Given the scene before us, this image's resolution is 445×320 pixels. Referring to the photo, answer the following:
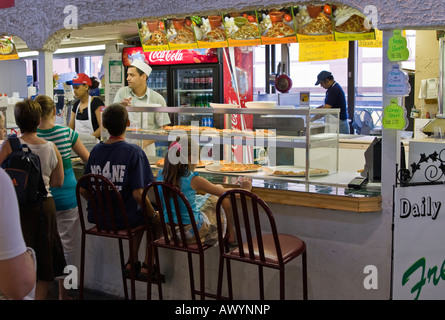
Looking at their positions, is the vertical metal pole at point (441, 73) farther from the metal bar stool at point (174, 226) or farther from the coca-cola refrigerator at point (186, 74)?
the metal bar stool at point (174, 226)

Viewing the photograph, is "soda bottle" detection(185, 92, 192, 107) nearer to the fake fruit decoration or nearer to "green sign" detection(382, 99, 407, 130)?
the fake fruit decoration

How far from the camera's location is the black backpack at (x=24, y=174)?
10.5ft

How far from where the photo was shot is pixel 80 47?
10.3 m

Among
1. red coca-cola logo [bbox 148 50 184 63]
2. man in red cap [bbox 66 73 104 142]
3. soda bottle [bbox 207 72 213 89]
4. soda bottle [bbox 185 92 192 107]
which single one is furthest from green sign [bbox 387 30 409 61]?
soda bottle [bbox 185 92 192 107]

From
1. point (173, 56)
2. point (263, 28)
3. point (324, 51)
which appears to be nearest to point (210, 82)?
point (173, 56)

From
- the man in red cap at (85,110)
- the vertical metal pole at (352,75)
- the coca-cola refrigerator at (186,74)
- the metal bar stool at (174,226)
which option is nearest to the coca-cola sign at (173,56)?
the coca-cola refrigerator at (186,74)

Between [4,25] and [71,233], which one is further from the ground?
[4,25]

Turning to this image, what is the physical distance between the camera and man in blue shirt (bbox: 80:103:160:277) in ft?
12.0

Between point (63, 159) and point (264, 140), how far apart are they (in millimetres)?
1529

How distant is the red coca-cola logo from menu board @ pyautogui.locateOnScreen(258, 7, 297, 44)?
392cm

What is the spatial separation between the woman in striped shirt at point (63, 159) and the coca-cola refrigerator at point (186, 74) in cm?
416

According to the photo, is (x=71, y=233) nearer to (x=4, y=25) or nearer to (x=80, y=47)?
(x=4, y=25)

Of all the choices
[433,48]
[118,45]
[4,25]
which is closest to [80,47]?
[118,45]

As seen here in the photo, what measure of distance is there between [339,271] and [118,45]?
6477 mm
